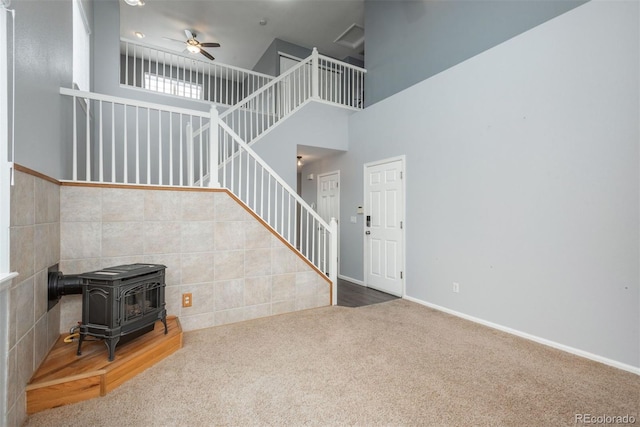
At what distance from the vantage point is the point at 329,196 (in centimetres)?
607

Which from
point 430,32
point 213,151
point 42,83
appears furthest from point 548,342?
point 42,83

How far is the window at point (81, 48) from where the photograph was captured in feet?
11.4

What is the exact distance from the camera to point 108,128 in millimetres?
4656

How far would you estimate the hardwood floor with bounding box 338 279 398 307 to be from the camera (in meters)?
4.10

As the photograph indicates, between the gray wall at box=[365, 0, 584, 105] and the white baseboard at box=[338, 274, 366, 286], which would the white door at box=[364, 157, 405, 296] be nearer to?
the white baseboard at box=[338, 274, 366, 286]

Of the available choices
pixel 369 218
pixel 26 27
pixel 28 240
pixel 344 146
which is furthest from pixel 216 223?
pixel 344 146

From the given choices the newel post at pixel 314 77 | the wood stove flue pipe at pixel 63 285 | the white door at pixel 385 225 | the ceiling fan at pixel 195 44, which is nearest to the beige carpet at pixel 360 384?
the wood stove flue pipe at pixel 63 285

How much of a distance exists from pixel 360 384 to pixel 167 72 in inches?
332

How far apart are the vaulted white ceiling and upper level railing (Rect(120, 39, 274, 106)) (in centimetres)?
46

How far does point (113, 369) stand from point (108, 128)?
4.10m

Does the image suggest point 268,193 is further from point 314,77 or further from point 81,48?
point 81,48

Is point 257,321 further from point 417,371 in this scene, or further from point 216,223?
point 417,371

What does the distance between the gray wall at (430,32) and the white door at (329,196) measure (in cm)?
167

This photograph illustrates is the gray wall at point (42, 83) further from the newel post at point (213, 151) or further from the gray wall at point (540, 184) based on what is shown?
the gray wall at point (540, 184)
